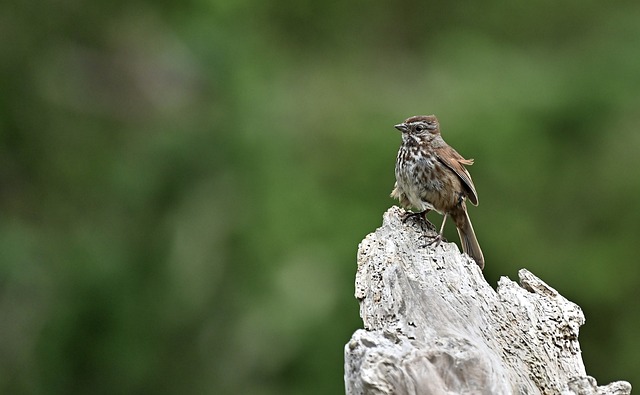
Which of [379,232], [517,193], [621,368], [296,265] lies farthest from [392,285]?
[621,368]

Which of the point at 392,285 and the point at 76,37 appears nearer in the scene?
the point at 392,285

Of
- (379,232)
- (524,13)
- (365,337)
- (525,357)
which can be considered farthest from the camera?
(524,13)

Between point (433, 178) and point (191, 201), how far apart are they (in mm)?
2895

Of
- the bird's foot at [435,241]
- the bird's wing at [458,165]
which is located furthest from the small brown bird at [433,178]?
the bird's foot at [435,241]

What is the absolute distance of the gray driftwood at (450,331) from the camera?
3508 mm

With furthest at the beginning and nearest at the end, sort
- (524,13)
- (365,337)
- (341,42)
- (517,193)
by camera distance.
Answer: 1. (524,13)
2. (341,42)
3. (517,193)
4. (365,337)

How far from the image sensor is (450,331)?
3855mm

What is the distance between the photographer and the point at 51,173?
303 inches

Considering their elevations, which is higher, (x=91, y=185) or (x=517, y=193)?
(x=517, y=193)

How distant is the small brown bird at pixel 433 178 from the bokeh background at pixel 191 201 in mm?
2569

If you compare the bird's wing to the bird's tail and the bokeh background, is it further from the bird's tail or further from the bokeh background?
the bokeh background

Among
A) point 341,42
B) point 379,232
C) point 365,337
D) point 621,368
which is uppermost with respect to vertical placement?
point 341,42

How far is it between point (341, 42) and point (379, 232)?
7.66 m

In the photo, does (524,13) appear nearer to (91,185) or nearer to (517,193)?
(517,193)
